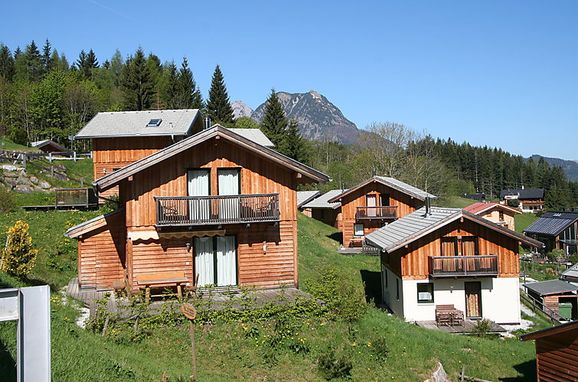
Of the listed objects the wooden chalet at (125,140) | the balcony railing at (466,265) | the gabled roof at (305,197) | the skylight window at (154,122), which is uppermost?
the skylight window at (154,122)

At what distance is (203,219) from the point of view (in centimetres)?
Result: 1962

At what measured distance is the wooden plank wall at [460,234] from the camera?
26219 mm

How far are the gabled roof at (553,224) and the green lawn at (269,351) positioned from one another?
2071 inches

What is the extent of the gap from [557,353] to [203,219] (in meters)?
13.6

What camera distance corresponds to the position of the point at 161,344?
14.3 meters

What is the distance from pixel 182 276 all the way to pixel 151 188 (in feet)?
12.3

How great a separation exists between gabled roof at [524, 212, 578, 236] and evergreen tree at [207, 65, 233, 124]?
162 feet

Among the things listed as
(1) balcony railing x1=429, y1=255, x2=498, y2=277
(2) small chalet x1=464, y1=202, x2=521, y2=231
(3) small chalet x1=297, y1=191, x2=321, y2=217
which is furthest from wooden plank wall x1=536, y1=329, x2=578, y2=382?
(3) small chalet x1=297, y1=191, x2=321, y2=217

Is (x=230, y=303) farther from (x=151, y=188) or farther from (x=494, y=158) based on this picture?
(x=494, y=158)

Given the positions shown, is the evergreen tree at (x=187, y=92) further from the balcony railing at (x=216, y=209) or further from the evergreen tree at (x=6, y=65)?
the balcony railing at (x=216, y=209)

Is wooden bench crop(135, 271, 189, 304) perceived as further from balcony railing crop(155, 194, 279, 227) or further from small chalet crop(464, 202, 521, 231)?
small chalet crop(464, 202, 521, 231)

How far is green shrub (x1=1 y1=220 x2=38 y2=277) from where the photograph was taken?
17.4 metres

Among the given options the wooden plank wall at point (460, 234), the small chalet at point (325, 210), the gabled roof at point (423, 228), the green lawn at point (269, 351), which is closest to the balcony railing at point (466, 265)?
the wooden plank wall at point (460, 234)

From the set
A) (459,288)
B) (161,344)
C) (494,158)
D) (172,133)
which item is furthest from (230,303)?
(494,158)
